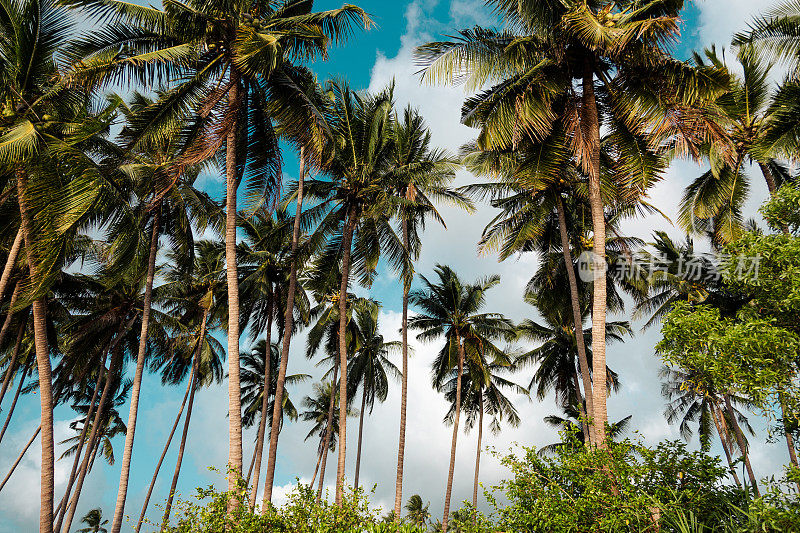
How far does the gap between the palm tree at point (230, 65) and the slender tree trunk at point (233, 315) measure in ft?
0.07

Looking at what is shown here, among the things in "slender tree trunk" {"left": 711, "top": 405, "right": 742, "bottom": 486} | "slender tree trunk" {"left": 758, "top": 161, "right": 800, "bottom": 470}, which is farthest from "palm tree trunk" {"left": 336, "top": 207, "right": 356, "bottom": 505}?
"slender tree trunk" {"left": 711, "top": 405, "right": 742, "bottom": 486}

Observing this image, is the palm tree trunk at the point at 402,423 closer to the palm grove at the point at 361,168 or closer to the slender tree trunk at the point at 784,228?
the palm grove at the point at 361,168

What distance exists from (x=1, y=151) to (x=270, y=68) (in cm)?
511

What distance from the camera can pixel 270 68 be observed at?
10773 millimetres

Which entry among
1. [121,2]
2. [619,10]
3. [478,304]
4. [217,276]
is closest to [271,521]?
[121,2]

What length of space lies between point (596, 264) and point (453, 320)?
14.8 meters

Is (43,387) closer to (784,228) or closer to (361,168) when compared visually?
(361,168)

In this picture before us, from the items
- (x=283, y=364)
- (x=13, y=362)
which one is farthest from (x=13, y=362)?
(x=283, y=364)

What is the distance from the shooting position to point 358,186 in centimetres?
1683

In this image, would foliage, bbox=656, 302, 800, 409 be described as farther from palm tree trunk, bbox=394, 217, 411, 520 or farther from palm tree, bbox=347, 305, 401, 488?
palm tree, bbox=347, 305, 401, 488

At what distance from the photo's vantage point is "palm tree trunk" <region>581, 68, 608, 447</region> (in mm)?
10023

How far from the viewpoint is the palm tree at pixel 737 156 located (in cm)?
1351

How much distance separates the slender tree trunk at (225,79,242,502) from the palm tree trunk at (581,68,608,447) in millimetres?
6778

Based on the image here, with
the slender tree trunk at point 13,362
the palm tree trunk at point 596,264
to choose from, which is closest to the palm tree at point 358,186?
the palm tree trunk at point 596,264
